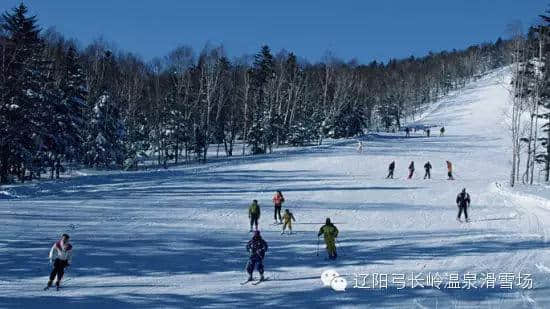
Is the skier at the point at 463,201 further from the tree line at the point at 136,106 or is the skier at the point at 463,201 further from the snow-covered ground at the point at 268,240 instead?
the tree line at the point at 136,106

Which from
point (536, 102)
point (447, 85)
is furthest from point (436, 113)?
point (536, 102)

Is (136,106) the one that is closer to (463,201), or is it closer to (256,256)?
(463,201)

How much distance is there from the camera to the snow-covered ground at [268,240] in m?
13.8

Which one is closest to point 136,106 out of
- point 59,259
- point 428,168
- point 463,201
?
point 428,168

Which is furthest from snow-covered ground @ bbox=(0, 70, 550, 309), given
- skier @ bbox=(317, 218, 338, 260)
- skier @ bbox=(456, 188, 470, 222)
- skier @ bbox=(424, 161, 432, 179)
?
skier @ bbox=(424, 161, 432, 179)

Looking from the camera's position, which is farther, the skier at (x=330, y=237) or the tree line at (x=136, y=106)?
the tree line at (x=136, y=106)

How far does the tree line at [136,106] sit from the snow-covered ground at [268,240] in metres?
6.07

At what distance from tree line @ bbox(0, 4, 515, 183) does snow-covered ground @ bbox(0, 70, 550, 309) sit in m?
6.07

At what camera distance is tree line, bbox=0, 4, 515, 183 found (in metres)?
35.1

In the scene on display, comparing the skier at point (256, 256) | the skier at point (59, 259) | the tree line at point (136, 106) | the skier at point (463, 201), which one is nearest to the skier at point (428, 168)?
the tree line at point (136, 106)

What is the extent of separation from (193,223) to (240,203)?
5591 mm

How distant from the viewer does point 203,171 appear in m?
42.3

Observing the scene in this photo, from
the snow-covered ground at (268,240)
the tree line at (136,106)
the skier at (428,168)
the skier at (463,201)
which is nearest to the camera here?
the snow-covered ground at (268,240)

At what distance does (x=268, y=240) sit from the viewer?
795 inches
